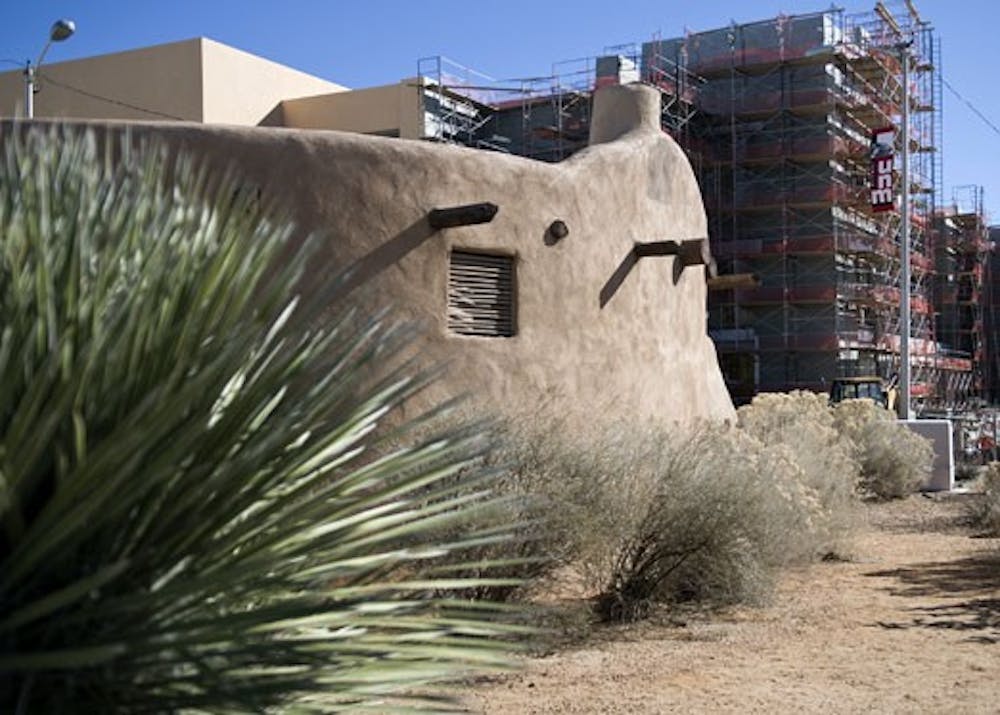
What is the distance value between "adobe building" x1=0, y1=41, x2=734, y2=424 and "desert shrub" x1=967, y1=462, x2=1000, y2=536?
392 cm

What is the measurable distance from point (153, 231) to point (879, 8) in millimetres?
40240

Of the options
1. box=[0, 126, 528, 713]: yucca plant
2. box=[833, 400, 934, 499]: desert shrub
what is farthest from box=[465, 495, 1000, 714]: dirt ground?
box=[833, 400, 934, 499]: desert shrub

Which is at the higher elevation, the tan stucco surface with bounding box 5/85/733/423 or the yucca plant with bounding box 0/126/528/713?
the tan stucco surface with bounding box 5/85/733/423

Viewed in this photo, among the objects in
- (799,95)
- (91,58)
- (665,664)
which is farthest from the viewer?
(799,95)

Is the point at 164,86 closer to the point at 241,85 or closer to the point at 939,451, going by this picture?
the point at 241,85

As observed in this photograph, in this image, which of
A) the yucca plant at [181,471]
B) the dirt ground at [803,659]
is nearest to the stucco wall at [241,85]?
the dirt ground at [803,659]

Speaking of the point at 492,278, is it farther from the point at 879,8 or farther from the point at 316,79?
the point at 879,8

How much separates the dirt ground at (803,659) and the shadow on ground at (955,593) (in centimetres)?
1

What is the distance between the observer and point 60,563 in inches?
97.1

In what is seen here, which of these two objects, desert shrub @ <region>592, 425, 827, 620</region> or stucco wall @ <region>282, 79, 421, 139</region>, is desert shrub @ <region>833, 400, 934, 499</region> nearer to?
desert shrub @ <region>592, 425, 827, 620</region>

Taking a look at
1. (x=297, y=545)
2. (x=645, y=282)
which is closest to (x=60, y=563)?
(x=297, y=545)

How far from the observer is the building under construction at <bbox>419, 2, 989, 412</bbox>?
1529 inches

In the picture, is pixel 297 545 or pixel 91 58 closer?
pixel 297 545

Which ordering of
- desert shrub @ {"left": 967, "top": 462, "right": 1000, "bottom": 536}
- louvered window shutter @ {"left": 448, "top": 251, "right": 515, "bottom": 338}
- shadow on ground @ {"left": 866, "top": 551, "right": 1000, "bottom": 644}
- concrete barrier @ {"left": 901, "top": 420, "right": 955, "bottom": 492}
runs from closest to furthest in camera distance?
shadow on ground @ {"left": 866, "top": 551, "right": 1000, "bottom": 644} < louvered window shutter @ {"left": 448, "top": 251, "right": 515, "bottom": 338} < desert shrub @ {"left": 967, "top": 462, "right": 1000, "bottom": 536} < concrete barrier @ {"left": 901, "top": 420, "right": 955, "bottom": 492}
